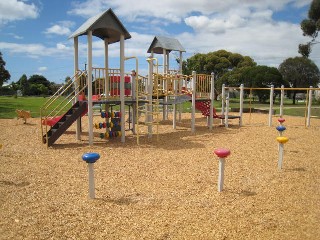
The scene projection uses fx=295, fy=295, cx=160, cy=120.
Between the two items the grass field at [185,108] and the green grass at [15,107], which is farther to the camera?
the grass field at [185,108]

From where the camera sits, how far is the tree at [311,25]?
95.2 feet

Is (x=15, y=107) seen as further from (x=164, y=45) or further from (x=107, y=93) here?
(x=107, y=93)

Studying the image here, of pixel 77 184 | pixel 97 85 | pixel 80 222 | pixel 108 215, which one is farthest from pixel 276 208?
pixel 97 85

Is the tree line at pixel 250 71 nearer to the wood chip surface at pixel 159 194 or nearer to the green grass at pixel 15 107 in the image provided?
the green grass at pixel 15 107

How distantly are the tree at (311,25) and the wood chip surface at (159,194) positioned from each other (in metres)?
24.9

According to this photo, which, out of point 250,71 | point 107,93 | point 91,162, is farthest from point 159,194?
point 250,71

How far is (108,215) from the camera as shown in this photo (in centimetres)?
430

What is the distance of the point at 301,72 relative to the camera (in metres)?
48.5

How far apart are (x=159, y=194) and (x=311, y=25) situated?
101 feet

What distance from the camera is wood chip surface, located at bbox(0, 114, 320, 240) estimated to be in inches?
153

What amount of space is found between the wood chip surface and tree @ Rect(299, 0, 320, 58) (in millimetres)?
24883

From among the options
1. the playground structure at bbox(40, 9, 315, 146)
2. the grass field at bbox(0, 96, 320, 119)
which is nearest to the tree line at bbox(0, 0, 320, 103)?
the grass field at bbox(0, 96, 320, 119)

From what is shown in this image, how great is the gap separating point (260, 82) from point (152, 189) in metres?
38.2

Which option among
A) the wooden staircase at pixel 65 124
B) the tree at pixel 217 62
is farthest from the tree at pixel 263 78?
the wooden staircase at pixel 65 124
